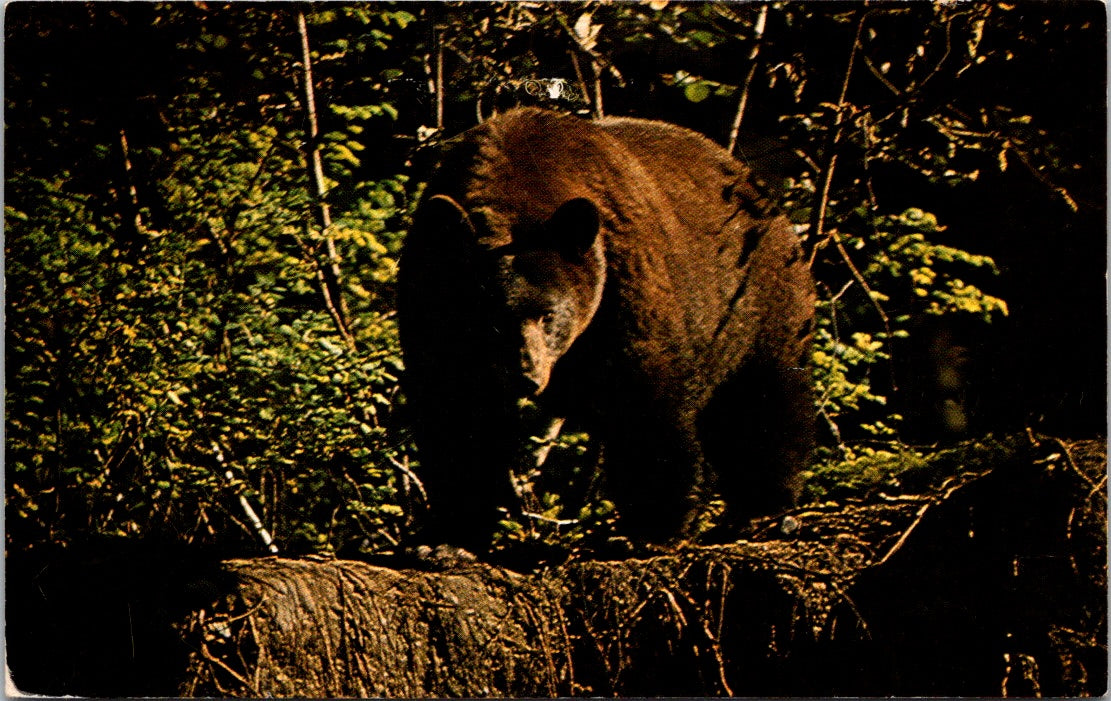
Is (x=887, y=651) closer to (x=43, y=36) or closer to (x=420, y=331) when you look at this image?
(x=420, y=331)

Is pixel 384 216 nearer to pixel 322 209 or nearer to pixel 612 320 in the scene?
pixel 322 209

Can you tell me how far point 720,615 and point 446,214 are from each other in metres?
1.62

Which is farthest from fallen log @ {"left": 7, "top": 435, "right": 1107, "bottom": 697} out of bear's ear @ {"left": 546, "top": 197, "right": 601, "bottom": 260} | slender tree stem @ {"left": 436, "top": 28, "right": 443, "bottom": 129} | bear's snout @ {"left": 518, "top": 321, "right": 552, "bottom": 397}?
slender tree stem @ {"left": 436, "top": 28, "right": 443, "bottom": 129}

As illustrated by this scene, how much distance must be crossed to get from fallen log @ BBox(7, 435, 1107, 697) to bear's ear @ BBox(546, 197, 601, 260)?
42.0 inches

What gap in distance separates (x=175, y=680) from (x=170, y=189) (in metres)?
1.73

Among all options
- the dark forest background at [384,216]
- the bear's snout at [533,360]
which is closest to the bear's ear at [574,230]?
the bear's snout at [533,360]

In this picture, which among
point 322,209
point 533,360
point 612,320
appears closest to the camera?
point 533,360

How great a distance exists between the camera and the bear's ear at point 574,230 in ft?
10.1

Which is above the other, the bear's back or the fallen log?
the bear's back

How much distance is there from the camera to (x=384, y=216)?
3330 millimetres

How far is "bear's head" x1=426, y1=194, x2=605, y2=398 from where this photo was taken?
120 inches

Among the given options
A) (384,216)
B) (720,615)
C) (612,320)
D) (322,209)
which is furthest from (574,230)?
(720,615)

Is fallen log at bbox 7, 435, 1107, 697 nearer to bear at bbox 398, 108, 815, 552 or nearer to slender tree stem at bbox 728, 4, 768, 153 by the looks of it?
bear at bbox 398, 108, 815, 552

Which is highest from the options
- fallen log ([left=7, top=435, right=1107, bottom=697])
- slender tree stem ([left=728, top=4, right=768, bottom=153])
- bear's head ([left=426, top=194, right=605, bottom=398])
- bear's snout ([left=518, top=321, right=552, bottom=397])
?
slender tree stem ([left=728, top=4, right=768, bottom=153])
